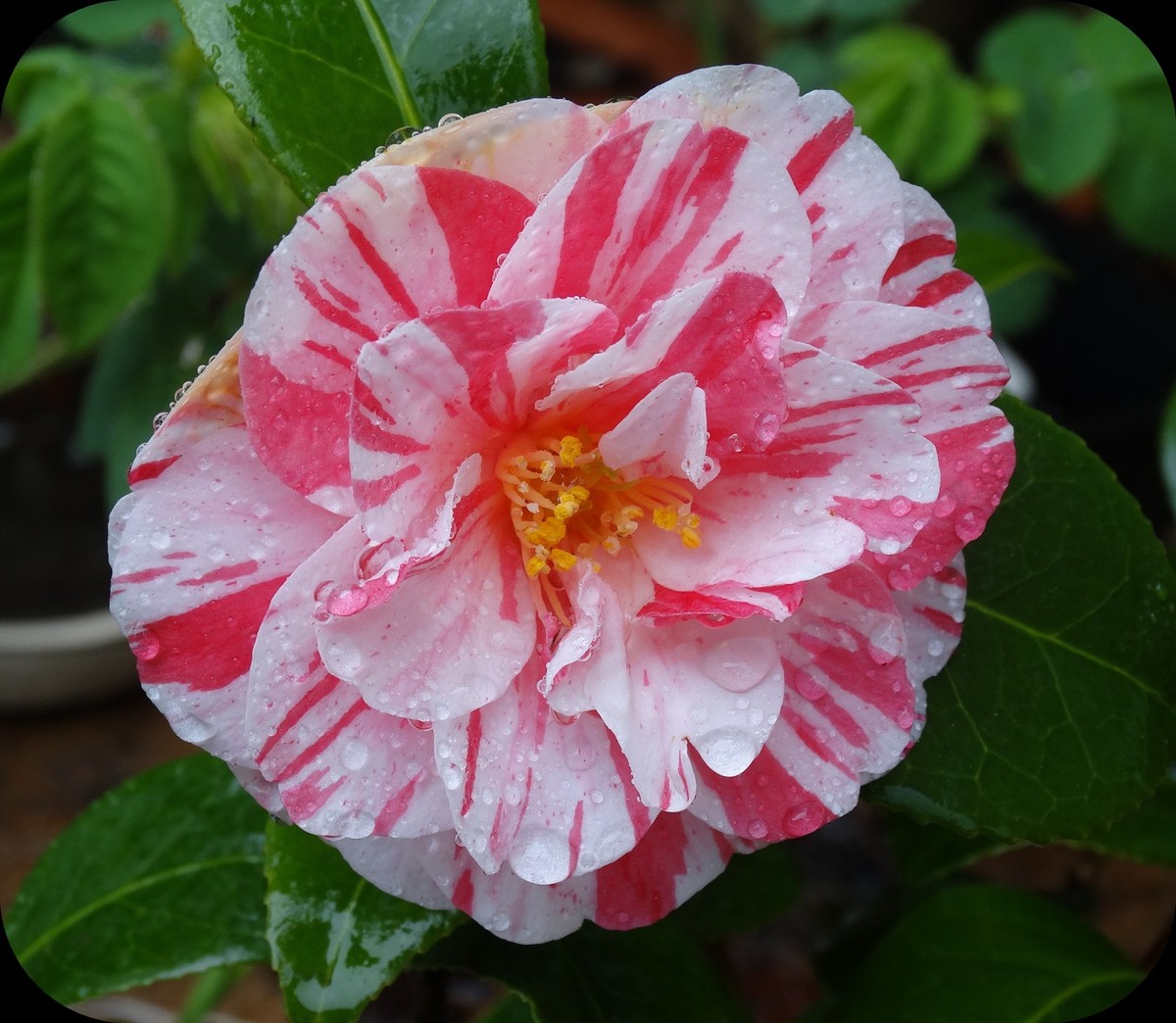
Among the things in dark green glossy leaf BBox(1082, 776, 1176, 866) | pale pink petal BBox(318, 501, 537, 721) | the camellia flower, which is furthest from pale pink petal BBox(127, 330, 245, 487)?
dark green glossy leaf BBox(1082, 776, 1176, 866)

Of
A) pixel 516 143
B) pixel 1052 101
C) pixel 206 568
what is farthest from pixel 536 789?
pixel 1052 101

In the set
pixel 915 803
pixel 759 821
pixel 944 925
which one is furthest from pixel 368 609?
pixel 944 925

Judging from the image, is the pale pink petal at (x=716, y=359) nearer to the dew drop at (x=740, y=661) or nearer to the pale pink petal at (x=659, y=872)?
the dew drop at (x=740, y=661)

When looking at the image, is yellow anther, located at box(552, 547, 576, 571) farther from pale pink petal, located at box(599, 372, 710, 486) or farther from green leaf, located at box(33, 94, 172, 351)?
green leaf, located at box(33, 94, 172, 351)

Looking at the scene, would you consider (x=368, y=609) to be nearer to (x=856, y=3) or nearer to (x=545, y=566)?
(x=545, y=566)

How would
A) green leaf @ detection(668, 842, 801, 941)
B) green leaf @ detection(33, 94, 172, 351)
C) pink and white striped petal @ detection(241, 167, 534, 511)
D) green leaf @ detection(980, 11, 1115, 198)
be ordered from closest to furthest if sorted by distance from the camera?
pink and white striped petal @ detection(241, 167, 534, 511), green leaf @ detection(668, 842, 801, 941), green leaf @ detection(33, 94, 172, 351), green leaf @ detection(980, 11, 1115, 198)

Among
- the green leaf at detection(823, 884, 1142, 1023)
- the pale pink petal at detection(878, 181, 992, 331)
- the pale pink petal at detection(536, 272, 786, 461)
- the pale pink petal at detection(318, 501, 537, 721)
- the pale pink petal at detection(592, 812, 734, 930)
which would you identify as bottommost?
the green leaf at detection(823, 884, 1142, 1023)

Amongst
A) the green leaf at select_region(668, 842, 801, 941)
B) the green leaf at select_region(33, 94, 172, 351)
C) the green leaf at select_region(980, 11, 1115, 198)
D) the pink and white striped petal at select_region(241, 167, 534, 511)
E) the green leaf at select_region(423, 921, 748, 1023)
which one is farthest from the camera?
the green leaf at select_region(980, 11, 1115, 198)

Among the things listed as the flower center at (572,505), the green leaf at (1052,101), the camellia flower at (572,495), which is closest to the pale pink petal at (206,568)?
the camellia flower at (572,495)
